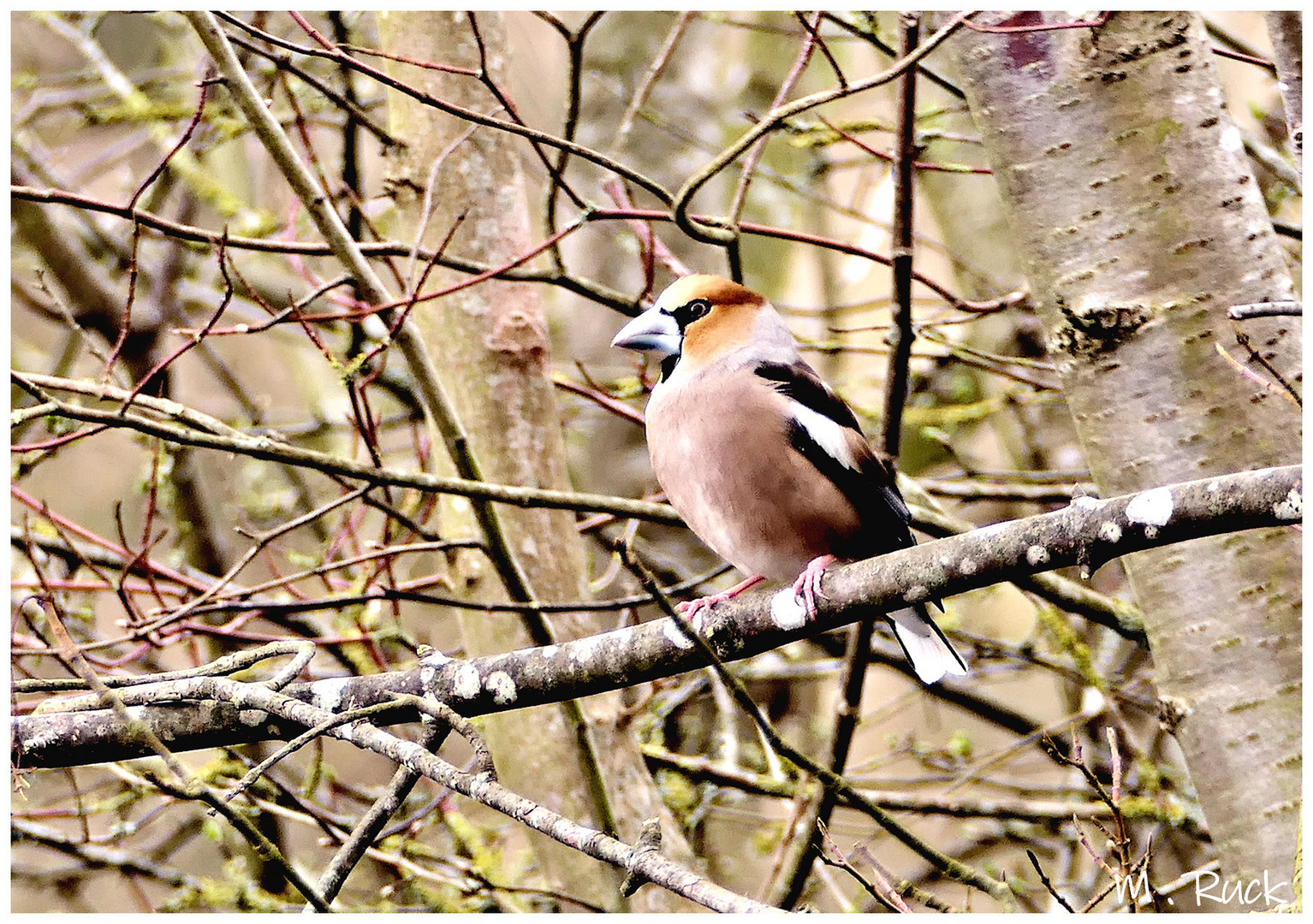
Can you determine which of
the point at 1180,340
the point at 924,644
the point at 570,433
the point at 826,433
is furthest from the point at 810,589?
the point at 570,433

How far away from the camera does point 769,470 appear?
286 cm

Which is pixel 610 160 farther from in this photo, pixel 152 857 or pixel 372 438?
pixel 152 857

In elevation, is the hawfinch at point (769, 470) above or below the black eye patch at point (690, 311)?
below

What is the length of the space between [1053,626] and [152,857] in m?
3.54

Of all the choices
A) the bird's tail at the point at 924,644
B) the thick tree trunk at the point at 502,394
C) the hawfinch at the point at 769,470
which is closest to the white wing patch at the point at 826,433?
the hawfinch at the point at 769,470

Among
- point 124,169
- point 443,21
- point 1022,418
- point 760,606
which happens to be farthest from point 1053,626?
point 124,169

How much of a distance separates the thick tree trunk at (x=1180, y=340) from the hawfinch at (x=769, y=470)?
563 mm

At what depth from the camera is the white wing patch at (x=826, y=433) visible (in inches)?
114

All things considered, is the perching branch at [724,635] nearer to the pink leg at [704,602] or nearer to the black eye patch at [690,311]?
the pink leg at [704,602]

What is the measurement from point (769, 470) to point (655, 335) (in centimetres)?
53

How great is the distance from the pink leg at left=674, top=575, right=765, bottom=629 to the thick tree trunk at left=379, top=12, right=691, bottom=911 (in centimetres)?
77

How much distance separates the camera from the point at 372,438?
2973 mm

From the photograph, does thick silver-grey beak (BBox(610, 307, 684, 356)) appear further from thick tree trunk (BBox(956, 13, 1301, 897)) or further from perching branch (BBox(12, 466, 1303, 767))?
thick tree trunk (BBox(956, 13, 1301, 897))

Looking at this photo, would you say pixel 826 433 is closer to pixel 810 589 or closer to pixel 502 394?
pixel 810 589
